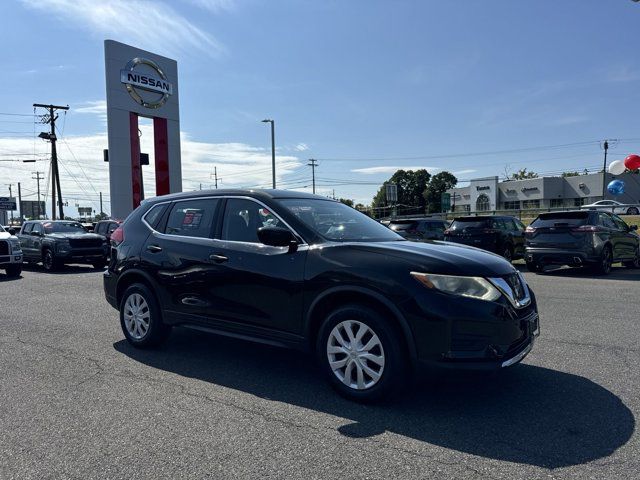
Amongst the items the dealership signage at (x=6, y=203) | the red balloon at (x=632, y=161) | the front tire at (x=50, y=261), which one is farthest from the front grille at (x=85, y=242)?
the dealership signage at (x=6, y=203)

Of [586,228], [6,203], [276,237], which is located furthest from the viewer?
[6,203]

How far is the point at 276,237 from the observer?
14.1ft

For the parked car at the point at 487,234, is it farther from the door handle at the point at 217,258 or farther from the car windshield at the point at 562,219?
the door handle at the point at 217,258

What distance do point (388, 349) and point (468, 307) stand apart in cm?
67

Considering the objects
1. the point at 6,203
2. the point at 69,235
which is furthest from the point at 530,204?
the point at 69,235

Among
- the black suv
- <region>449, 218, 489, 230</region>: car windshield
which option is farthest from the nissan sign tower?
the black suv

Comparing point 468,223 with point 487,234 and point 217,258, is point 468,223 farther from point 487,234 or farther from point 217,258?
point 217,258

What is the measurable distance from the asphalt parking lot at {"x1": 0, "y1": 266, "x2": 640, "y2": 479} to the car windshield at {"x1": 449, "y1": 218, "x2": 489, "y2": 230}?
9254 mm

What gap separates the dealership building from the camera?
66.1 metres

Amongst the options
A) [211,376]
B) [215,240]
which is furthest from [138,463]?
[215,240]

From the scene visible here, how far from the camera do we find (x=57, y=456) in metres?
3.18

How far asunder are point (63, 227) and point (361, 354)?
16.9 meters

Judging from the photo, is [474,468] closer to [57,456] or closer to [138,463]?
[138,463]

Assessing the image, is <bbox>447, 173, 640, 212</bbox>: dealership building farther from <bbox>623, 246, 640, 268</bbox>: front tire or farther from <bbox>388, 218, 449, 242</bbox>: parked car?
<bbox>388, 218, 449, 242</bbox>: parked car
